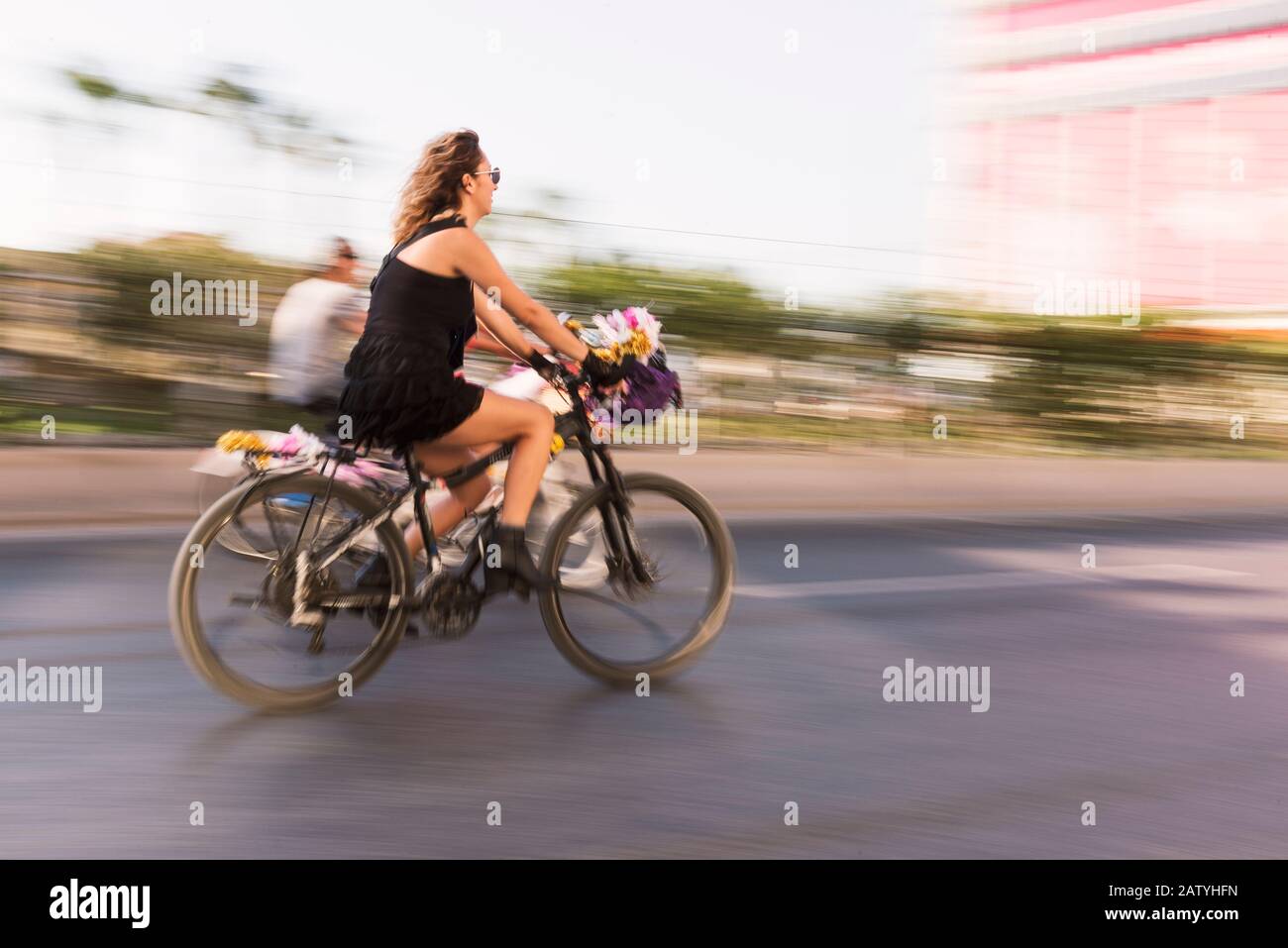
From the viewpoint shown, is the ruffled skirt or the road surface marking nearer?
the ruffled skirt

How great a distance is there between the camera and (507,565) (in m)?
4.66

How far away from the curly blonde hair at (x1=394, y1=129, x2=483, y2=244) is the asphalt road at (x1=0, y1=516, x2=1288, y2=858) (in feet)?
5.39

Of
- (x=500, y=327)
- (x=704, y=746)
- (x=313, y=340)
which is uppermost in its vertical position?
(x=313, y=340)

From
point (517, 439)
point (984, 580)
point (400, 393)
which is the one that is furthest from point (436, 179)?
point (984, 580)

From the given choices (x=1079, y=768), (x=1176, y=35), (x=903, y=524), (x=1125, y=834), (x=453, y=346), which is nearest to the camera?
(x=1125, y=834)

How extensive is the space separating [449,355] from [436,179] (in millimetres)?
580

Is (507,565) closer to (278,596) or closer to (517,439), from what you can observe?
(517,439)

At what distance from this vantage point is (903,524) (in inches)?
A: 410

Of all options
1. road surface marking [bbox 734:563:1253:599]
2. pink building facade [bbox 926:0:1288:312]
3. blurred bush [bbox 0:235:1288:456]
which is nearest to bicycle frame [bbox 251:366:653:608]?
road surface marking [bbox 734:563:1253:599]

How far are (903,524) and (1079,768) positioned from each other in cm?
613

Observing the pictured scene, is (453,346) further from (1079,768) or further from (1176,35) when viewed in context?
(1176,35)

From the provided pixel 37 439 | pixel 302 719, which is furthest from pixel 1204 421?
pixel 302 719

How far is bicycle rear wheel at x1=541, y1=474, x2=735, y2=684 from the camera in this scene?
488cm

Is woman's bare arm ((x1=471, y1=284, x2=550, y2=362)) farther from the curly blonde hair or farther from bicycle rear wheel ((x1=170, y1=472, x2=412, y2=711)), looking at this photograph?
bicycle rear wheel ((x1=170, y1=472, x2=412, y2=711))
